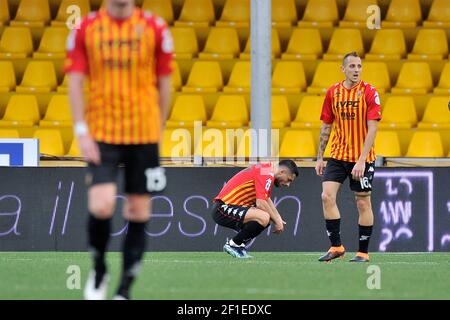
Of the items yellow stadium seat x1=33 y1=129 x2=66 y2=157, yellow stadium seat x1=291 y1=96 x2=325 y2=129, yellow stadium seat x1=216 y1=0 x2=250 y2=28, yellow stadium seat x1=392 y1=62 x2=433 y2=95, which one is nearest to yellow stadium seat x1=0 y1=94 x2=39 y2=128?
yellow stadium seat x1=33 y1=129 x2=66 y2=157

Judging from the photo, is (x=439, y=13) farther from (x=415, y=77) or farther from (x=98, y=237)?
(x=98, y=237)

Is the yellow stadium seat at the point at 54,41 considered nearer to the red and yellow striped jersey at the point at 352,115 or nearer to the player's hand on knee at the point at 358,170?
the red and yellow striped jersey at the point at 352,115

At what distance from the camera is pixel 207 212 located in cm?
1309

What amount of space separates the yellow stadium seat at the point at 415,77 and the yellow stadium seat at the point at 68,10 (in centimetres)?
444

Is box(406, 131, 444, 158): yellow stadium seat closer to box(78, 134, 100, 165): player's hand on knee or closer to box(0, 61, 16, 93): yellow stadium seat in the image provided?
box(0, 61, 16, 93): yellow stadium seat

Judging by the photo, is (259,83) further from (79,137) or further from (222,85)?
(79,137)

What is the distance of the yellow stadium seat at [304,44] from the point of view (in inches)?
679

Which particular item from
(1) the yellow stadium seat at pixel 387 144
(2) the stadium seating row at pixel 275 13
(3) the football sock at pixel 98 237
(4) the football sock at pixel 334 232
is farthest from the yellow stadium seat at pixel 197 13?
(3) the football sock at pixel 98 237

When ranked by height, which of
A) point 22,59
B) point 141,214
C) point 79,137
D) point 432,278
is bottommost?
point 432,278

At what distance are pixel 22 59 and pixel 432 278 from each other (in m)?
9.30

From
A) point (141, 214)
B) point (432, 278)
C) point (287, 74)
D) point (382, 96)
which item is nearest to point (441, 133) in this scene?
point (382, 96)

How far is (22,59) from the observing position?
56.2 feet

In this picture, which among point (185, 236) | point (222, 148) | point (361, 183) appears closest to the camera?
point (361, 183)

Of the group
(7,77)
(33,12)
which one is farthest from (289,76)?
(33,12)
